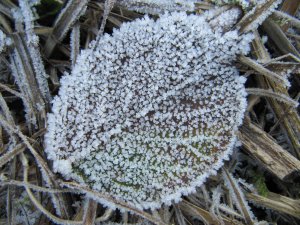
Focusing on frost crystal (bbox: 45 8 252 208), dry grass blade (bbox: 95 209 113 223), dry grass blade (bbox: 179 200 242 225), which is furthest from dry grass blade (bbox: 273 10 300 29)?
dry grass blade (bbox: 95 209 113 223)

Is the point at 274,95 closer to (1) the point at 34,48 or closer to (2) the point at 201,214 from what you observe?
(2) the point at 201,214

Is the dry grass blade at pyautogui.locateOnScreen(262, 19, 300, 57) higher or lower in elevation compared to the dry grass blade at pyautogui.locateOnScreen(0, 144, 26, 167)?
higher

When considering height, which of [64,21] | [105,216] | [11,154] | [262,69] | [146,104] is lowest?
Answer: [105,216]

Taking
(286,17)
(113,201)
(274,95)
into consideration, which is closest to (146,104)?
(113,201)

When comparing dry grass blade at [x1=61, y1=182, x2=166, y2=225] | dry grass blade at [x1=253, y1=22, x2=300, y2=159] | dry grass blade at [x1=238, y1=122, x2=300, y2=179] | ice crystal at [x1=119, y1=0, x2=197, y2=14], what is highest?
ice crystal at [x1=119, y1=0, x2=197, y2=14]

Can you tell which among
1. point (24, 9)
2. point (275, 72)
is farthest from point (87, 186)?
point (275, 72)

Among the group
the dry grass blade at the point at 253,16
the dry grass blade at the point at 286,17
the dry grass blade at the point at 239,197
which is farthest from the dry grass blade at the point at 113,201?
the dry grass blade at the point at 286,17

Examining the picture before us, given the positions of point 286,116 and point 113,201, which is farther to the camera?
point 286,116

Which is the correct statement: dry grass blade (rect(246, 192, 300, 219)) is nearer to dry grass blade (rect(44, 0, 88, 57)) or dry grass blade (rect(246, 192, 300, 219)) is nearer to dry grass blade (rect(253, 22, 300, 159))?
dry grass blade (rect(253, 22, 300, 159))
